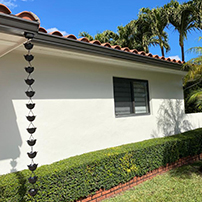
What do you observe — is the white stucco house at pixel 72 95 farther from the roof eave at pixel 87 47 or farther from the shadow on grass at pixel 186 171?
the shadow on grass at pixel 186 171

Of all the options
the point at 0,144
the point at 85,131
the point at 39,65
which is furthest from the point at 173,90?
the point at 0,144

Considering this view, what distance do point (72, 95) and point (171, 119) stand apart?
4.20 meters

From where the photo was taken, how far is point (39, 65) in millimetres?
4070

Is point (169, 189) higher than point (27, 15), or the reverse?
point (27, 15)

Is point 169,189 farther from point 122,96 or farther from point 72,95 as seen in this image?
point 72,95

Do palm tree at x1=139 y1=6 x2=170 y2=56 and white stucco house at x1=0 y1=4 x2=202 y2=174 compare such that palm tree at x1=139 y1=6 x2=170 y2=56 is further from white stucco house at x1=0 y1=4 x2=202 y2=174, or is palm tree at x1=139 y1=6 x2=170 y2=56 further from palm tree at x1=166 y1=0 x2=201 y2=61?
white stucco house at x1=0 y1=4 x2=202 y2=174

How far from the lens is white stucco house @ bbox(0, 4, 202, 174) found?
3553 mm

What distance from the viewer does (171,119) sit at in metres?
7.09

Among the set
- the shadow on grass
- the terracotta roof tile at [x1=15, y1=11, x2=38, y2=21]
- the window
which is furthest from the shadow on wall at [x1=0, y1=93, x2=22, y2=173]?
the shadow on grass

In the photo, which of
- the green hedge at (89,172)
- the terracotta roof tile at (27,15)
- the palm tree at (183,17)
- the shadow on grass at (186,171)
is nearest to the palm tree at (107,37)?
the palm tree at (183,17)

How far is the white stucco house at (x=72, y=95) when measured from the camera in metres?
3.55

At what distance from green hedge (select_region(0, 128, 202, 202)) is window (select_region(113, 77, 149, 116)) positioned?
4.18ft

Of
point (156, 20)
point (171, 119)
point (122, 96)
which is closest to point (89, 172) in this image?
point (122, 96)

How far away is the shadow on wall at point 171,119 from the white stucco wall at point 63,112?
47cm
